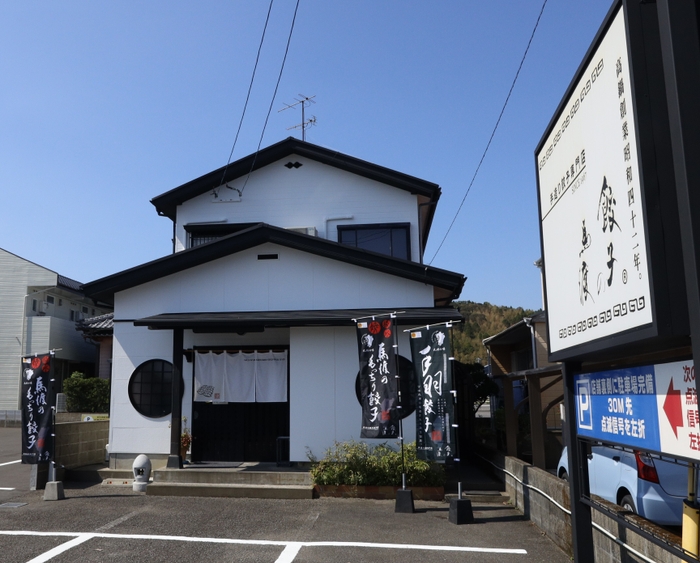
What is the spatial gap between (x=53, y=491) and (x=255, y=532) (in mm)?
4224

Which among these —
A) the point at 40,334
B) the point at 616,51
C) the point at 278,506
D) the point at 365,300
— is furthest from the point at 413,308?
the point at 40,334

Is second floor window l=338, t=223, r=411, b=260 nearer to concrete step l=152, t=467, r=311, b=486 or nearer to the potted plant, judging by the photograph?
the potted plant

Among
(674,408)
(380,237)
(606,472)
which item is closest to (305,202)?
(380,237)

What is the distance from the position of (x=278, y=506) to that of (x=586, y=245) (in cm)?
725

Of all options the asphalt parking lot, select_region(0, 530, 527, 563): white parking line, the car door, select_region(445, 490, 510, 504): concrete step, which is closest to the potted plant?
the asphalt parking lot

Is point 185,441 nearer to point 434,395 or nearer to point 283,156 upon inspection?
point 434,395

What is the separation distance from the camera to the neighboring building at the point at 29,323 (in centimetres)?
2627

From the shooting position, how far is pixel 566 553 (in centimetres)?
677

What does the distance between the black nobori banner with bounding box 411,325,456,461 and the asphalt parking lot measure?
1002 mm

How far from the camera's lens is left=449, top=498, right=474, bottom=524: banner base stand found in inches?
328

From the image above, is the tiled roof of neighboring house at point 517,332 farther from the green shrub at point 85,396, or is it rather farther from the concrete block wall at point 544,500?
the green shrub at point 85,396

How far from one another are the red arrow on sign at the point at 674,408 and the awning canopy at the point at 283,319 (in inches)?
288

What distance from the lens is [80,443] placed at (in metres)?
12.3

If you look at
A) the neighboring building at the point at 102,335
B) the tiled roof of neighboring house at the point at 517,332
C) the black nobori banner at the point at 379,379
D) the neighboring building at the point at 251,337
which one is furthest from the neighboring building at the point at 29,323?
the black nobori banner at the point at 379,379
